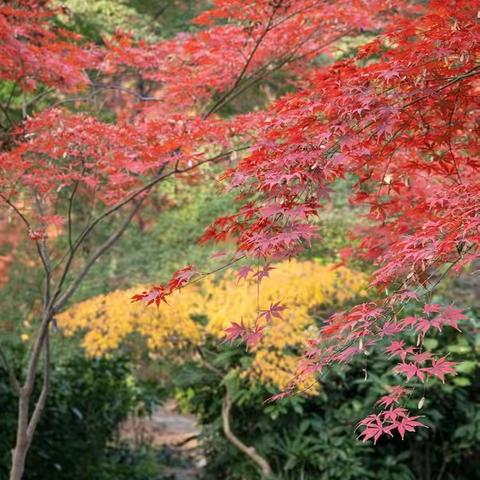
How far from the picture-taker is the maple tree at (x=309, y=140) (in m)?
2.16

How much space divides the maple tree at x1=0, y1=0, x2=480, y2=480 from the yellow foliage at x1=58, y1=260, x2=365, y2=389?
1.32 metres

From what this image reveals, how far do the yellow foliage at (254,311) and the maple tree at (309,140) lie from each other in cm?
132

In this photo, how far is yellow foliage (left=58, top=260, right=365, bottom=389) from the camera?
5.31 m

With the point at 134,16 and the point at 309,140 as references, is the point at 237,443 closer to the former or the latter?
the point at 309,140

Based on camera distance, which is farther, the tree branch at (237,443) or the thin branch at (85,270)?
the tree branch at (237,443)

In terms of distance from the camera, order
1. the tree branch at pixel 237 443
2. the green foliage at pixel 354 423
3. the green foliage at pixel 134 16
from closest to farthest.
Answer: the green foliage at pixel 354 423 → the tree branch at pixel 237 443 → the green foliage at pixel 134 16

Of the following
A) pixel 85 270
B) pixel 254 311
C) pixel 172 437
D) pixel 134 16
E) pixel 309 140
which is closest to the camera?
pixel 309 140

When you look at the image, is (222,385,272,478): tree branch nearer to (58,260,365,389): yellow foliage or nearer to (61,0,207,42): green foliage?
(58,260,365,389): yellow foliage

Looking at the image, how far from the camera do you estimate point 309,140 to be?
226cm

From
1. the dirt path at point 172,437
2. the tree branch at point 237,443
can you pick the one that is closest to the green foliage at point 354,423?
the tree branch at point 237,443

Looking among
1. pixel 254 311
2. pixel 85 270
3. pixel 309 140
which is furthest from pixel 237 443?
pixel 309 140

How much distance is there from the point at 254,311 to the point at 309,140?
3.09m

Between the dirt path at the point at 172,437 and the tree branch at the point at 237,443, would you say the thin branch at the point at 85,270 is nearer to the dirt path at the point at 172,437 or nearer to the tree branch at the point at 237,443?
the tree branch at the point at 237,443

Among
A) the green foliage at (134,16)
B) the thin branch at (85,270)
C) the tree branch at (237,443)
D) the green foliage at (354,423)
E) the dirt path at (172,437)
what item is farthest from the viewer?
the green foliage at (134,16)
